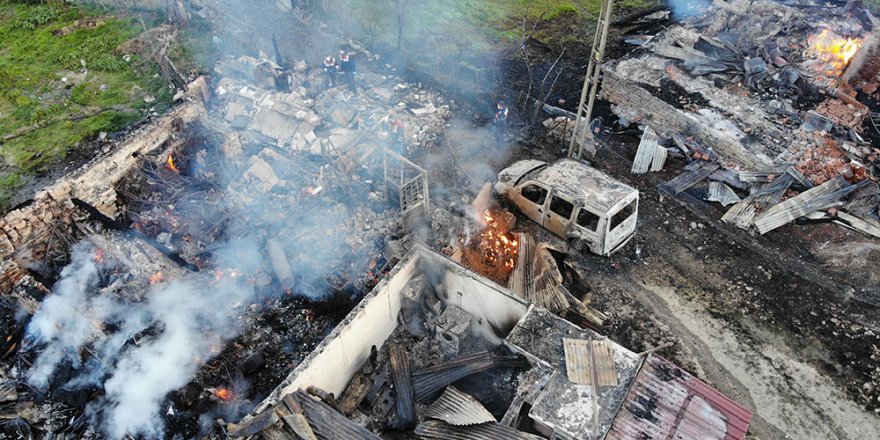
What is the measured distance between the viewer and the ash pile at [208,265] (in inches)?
352

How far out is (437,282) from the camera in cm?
936

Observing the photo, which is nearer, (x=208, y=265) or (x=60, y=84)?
(x=208, y=265)

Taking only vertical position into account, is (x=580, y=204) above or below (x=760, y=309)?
above

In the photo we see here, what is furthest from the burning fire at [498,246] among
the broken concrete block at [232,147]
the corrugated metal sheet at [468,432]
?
the broken concrete block at [232,147]

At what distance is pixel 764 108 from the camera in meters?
14.3

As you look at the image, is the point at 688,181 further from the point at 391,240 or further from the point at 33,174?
the point at 33,174

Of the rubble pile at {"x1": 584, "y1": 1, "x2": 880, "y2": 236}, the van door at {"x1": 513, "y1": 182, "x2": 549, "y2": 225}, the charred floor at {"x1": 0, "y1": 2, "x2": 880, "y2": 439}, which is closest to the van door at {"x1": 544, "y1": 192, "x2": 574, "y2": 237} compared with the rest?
the van door at {"x1": 513, "y1": 182, "x2": 549, "y2": 225}

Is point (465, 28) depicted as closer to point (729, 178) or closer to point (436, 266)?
point (729, 178)

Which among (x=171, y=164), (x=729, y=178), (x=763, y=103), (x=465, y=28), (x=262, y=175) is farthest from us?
(x=465, y=28)

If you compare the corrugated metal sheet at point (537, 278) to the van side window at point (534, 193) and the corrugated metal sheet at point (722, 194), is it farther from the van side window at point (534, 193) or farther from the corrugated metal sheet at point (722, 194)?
the corrugated metal sheet at point (722, 194)

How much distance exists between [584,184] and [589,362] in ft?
13.9

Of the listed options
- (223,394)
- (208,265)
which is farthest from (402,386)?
(208,265)

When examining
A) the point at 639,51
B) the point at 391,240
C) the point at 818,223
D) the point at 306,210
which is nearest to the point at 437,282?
the point at 391,240

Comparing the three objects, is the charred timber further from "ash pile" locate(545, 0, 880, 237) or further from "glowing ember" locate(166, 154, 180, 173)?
"ash pile" locate(545, 0, 880, 237)
